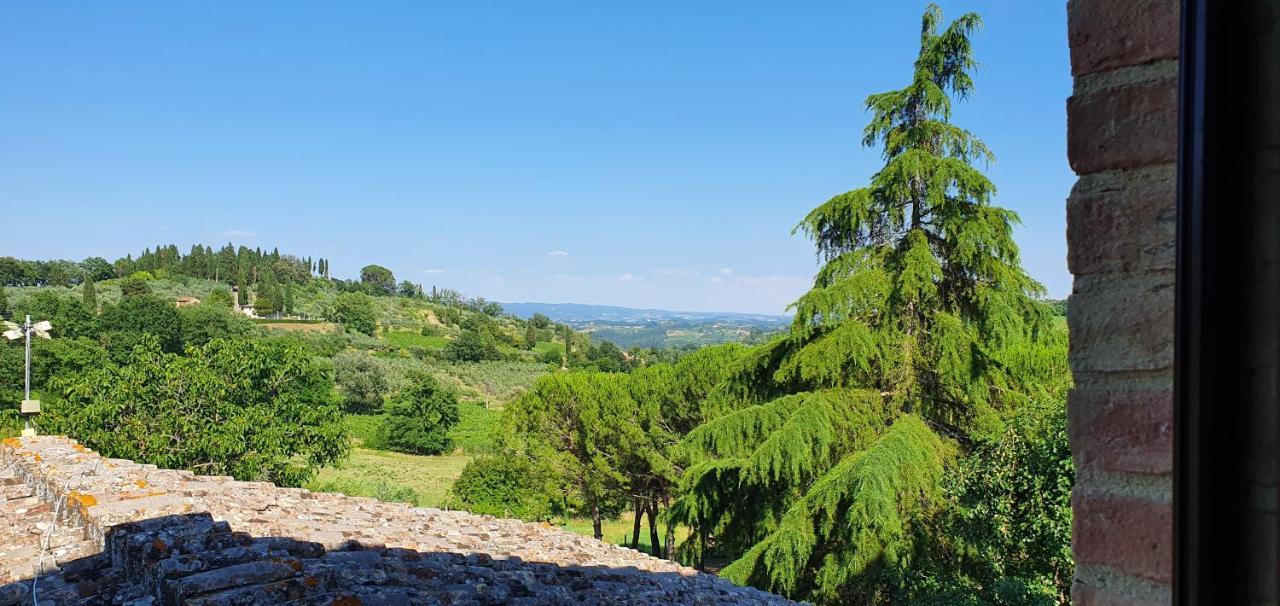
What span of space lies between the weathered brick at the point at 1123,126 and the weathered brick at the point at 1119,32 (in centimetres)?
3

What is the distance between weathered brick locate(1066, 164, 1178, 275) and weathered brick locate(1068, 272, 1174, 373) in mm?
14

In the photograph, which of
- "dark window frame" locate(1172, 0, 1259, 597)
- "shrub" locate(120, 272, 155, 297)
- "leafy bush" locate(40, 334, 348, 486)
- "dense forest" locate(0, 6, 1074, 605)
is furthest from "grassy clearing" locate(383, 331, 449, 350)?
"dark window frame" locate(1172, 0, 1259, 597)

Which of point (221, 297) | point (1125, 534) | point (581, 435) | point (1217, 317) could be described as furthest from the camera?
point (221, 297)

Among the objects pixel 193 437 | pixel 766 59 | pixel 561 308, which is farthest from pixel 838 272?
pixel 561 308

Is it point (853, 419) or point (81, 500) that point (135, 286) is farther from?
point (853, 419)

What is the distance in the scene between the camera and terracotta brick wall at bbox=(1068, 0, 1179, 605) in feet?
2.10

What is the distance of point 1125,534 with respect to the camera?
66 centimetres

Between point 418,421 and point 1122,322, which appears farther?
point 418,421

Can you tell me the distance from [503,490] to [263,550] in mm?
15666

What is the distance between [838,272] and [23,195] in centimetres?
5179

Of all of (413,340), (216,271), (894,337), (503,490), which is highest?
(216,271)

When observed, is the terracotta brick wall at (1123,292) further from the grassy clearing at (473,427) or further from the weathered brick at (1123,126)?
the grassy clearing at (473,427)

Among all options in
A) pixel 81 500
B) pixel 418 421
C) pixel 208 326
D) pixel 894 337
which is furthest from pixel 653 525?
pixel 208 326

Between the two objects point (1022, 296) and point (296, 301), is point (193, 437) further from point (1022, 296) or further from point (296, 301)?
point (296, 301)
